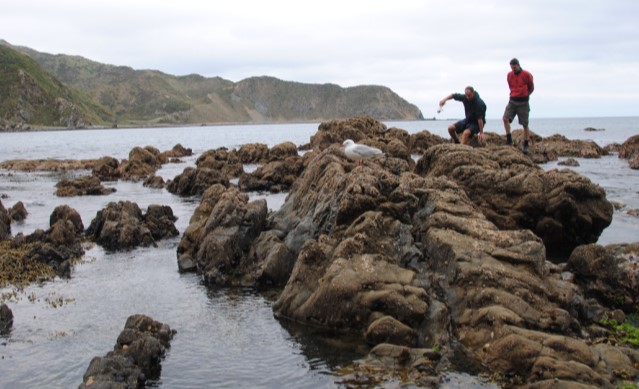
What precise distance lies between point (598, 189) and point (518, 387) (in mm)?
12408

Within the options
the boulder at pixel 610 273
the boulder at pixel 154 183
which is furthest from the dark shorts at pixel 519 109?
the boulder at pixel 154 183

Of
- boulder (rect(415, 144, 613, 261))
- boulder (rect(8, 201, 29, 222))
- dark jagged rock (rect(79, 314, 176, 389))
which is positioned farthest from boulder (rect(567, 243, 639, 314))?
boulder (rect(8, 201, 29, 222))

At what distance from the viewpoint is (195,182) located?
145 ft

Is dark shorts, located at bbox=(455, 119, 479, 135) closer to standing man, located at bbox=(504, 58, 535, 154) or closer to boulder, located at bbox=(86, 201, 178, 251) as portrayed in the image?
standing man, located at bbox=(504, 58, 535, 154)

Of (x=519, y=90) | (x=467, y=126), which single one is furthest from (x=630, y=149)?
(x=467, y=126)

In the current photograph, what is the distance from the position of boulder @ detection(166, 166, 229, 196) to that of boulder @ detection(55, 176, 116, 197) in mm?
4635

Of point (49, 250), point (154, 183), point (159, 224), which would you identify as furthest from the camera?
point (154, 183)

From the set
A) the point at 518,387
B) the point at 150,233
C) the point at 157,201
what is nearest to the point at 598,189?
the point at 518,387

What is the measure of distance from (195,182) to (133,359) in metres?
31.8

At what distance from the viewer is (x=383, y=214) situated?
17.9 m

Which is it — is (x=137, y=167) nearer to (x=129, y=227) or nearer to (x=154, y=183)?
(x=154, y=183)

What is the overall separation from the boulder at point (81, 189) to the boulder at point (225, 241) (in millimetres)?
22529

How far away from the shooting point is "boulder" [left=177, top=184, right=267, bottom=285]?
21.1 m

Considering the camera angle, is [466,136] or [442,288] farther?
[466,136]
